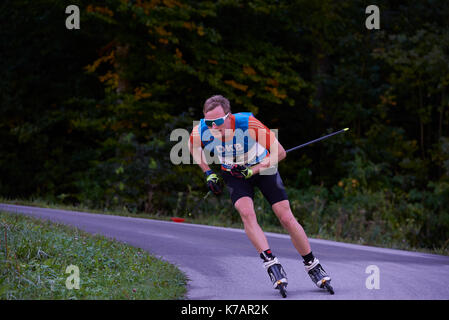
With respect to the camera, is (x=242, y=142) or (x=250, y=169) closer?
(x=250, y=169)

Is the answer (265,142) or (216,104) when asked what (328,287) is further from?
(216,104)

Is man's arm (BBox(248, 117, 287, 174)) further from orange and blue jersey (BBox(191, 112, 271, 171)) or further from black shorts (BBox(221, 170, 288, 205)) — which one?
black shorts (BBox(221, 170, 288, 205))

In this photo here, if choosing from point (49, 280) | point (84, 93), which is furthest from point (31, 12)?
point (49, 280)

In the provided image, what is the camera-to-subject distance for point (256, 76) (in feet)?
67.4

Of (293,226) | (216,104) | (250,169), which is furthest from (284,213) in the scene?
(216,104)

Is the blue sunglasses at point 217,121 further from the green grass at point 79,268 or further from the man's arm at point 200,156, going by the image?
the green grass at point 79,268

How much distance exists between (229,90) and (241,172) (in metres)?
13.9

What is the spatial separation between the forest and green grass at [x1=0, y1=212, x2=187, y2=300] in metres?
7.69

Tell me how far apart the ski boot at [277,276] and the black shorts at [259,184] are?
673 mm

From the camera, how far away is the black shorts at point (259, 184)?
6.89 meters

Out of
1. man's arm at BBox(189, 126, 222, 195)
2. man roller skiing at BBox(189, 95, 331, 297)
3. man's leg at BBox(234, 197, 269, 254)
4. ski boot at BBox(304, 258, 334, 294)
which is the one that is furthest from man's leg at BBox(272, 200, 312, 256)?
man's arm at BBox(189, 126, 222, 195)

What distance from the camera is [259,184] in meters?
7.01
